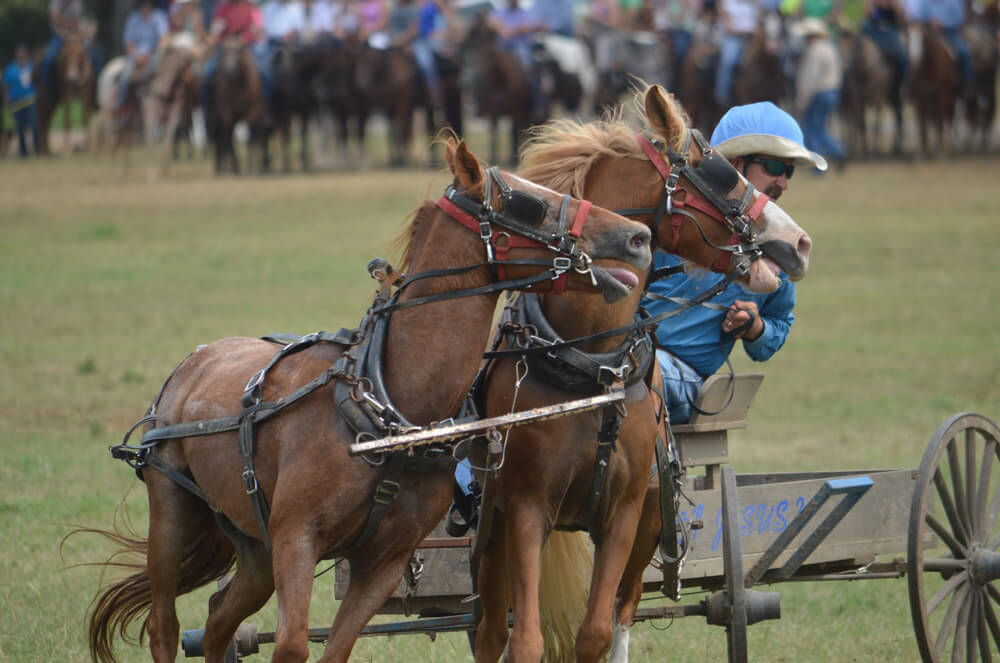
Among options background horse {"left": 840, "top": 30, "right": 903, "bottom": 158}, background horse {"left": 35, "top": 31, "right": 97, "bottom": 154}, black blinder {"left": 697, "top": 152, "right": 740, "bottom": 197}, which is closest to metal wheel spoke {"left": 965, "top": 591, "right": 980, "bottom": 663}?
black blinder {"left": 697, "top": 152, "right": 740, "bottom": 197}

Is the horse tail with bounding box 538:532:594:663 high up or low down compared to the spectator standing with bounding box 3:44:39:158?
down

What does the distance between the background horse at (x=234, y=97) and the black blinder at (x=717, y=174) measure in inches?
855

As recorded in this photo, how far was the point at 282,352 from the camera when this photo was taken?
15.6 ft

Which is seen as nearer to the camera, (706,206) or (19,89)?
(706,206)

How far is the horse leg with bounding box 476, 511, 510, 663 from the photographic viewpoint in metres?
5.03

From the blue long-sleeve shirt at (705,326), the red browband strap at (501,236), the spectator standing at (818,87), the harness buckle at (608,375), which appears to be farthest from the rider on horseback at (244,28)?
the red browband strap at (501,236)

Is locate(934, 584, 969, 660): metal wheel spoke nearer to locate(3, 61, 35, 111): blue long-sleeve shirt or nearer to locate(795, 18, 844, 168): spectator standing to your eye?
locate(795, 18, 844, 168): spectator standing

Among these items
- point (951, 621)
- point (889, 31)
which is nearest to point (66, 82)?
point (889, 31)

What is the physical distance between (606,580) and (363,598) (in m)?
0.81

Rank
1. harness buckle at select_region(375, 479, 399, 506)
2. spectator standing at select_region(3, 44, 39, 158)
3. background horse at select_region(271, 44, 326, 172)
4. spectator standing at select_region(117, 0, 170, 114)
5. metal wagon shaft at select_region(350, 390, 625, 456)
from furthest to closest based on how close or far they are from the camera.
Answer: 1. spectator standing at select_region(3, 44, 39, 158)
2. spectator standing at select_region(117, 0, 170, 114)
3. background horse at select_region(271, 44, 326, 172)
4. harness buckle at select_region(375, 479, 399, 506)
5. metal wagon shaft at select_region(350, 390, 625, 456)

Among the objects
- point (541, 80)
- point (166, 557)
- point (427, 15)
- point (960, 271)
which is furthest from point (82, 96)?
point (166, 557)

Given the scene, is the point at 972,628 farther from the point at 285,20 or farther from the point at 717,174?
the point at 285,20

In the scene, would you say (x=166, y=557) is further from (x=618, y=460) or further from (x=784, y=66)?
(x=784, y=66)

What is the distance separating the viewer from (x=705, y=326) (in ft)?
19.1
